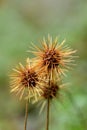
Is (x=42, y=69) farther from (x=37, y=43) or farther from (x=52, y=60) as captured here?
(x=37, y=43)

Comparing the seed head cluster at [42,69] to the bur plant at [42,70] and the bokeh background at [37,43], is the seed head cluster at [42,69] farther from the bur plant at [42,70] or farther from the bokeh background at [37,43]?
the bokeh background at [37,43]

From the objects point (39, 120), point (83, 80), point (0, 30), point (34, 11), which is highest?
point (34, 11)

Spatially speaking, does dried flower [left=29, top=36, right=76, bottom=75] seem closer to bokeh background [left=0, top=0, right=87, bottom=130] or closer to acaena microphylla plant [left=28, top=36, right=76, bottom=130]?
acaena microphylla plant [left=28, top=36, right=76, bottom=130]

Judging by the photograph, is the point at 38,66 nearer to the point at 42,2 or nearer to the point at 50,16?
the point at 50,16

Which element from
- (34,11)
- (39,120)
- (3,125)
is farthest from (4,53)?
(34,11)

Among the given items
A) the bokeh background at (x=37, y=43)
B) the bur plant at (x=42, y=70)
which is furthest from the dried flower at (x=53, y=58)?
the bokeh background at (x=37, y=43)

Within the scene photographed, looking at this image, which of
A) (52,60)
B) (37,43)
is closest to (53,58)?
(52,60)

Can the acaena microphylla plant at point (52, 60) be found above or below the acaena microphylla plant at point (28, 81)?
above

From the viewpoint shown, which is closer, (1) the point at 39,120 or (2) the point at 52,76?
(2) the point at 52,76

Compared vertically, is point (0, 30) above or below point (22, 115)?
above
